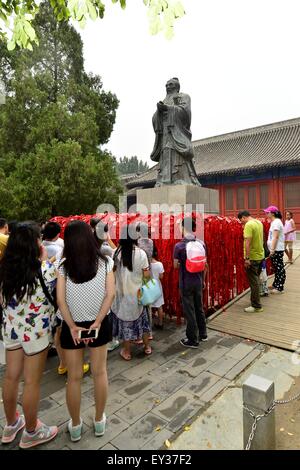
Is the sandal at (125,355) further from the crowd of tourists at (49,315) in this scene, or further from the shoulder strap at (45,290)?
the shoulder strap at (45,290)

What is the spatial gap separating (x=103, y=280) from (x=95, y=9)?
245 centimetres

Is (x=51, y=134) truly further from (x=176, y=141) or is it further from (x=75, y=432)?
(x=75, y=432)

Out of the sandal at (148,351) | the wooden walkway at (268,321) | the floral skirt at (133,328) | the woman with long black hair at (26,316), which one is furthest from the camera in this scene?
the wooden walkway at (268,321)

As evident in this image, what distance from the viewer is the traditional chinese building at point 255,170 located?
16312mm

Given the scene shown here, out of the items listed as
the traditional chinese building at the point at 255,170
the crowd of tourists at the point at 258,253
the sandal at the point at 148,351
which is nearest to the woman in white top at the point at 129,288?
the sandal at the point at 148,351

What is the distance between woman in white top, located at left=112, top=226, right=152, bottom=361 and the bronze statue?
5.03 meters

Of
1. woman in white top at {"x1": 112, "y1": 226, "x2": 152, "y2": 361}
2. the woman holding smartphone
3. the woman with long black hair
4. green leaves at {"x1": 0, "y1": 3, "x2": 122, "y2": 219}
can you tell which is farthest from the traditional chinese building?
the woman with long black hair

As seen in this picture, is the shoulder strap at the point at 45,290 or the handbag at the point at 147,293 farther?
the handbag at the point at 147,293

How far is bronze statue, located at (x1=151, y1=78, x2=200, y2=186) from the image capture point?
7898 mm

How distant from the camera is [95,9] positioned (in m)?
2.51

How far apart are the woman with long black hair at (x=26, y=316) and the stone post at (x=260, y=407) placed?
56.9 inches

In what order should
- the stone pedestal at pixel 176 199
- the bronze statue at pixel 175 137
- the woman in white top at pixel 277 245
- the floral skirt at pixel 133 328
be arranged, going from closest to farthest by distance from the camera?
the floral skirt at pixel 133 328 → the woman in white top at pixel 277 245 → the stone pedestal at pixel 176 199 → the bronze statue at pixel 175 137
